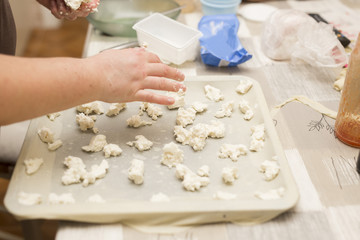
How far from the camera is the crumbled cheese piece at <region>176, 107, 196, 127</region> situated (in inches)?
35.6

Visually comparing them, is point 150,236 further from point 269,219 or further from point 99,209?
point 269,219

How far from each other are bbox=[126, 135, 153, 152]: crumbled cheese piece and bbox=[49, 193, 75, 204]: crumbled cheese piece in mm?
184

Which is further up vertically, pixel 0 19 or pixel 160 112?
pixel 0 19

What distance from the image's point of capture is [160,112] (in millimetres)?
938

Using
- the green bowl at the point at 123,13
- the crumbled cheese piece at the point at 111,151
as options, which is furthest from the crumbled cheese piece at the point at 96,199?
the green bowl at the point at 123,13

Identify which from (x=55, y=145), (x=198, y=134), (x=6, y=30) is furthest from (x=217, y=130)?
(x=6, y=30)

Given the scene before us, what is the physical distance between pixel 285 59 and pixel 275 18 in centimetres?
14

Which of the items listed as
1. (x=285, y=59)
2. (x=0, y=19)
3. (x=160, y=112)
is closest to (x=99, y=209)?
(x=160, y=112)

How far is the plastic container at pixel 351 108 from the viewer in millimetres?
808

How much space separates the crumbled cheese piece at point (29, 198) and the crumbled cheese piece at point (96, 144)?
6.1 inches

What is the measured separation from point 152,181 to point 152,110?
0.23 meters

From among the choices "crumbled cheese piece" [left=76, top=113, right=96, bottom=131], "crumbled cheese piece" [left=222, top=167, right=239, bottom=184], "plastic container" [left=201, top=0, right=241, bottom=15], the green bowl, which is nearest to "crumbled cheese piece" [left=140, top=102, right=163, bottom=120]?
"crumbled cheese piece" [left=76, top=113, right=96, bottom=131]

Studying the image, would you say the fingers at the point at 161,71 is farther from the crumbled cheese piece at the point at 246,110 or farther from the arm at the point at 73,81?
the crumbled cheese piece at the point at 246,110

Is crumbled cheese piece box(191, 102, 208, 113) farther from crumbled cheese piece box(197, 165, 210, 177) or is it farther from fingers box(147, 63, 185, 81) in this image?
crumbled cheese piece box(197, 165, 210, 177)
